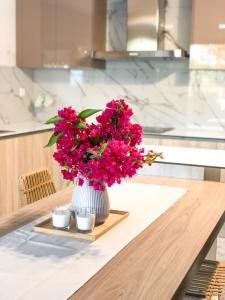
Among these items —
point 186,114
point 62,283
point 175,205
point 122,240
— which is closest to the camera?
point 62,283

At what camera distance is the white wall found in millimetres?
4270

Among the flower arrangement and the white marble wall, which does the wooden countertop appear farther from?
the white marble wall

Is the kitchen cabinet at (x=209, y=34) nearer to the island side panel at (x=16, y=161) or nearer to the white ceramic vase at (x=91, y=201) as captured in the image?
the island side panel at (x=16, y=161)

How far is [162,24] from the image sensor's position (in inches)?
188

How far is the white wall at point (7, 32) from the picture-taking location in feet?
14.0

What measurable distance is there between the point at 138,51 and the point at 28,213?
2.91m

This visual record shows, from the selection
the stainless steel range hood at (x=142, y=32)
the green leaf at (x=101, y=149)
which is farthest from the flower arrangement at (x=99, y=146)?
the stainless steel range hood at (x=142, y=32)

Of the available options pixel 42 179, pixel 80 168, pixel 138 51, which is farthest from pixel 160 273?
pixel 138 51

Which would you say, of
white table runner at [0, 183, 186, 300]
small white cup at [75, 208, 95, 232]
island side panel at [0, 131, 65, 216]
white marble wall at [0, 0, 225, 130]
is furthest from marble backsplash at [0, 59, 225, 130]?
small white cup at [75, 208, 95, 232]

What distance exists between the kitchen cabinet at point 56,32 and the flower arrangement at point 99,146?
2.88m

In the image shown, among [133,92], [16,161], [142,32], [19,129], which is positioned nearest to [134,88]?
[133,92]

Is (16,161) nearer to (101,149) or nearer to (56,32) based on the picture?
(56,32)

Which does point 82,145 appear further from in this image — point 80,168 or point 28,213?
A: point 28,213

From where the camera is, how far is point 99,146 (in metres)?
1.73
